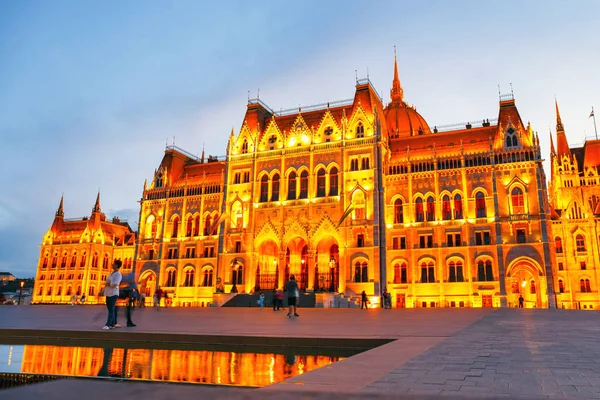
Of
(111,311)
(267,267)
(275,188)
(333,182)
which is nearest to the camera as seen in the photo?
(111,311)

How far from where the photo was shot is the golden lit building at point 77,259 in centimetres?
7950

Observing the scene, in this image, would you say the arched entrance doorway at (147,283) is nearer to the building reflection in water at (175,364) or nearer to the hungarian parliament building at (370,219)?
the hungarian parliament building at (370,219)

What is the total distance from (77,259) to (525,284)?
224 ft

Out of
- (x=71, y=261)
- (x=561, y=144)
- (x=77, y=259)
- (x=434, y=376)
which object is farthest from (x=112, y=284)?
(x=561, y=144)

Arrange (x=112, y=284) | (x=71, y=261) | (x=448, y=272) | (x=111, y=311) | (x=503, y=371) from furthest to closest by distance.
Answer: (x=71, y=261), (x=448, y=272), (x=112, y=284), (x=111, y=311), (x=503, y=371)

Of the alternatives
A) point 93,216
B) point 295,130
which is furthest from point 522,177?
point 93,216

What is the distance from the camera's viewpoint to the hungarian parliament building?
45000mm

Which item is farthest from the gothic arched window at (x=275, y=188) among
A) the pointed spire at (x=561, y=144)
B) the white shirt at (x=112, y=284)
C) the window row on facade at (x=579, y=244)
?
the pointed spire at (x=561, y=144)

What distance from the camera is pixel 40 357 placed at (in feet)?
29.1

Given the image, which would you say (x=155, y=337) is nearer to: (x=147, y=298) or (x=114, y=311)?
(x=114, y=311)

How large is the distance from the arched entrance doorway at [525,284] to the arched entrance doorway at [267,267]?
22671mm

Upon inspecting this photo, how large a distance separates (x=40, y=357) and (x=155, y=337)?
275 cm

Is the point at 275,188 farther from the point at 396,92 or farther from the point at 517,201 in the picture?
the point at 396,92

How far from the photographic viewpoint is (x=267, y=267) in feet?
171
